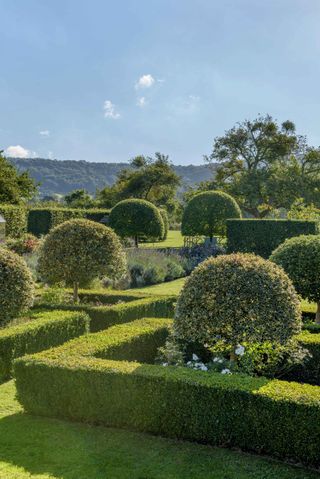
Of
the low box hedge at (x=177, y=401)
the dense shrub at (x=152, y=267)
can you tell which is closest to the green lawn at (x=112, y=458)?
the low box hedge at (x=177, y=401)

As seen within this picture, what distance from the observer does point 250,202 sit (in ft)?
127

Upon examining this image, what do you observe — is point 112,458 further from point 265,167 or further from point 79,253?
point 265,167

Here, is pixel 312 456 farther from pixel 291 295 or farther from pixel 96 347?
pixel 96 347

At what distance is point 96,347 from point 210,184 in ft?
118

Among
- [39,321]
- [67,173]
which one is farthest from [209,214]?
[67,173]

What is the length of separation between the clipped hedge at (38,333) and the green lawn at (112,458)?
1.81m

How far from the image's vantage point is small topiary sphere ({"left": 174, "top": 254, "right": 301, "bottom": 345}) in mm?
6410

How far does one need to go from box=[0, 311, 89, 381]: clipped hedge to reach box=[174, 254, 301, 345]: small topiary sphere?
2598mm

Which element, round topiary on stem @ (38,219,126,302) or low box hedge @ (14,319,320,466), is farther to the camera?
round topiary on stem @ (38,219,126,302)

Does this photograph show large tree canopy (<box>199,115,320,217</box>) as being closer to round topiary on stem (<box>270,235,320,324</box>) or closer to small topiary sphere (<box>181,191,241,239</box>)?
small topiary sphere (<box>181,191,241,239</box>)

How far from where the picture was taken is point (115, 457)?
513cm

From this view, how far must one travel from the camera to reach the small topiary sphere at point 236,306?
21.0 ft

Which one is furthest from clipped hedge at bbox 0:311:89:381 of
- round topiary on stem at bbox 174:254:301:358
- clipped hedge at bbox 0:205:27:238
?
clipped hedge at bbox 0:205:27:238

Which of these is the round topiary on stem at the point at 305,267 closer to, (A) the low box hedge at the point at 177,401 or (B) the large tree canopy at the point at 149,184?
(A) the low box hedge at the point at 177,401
